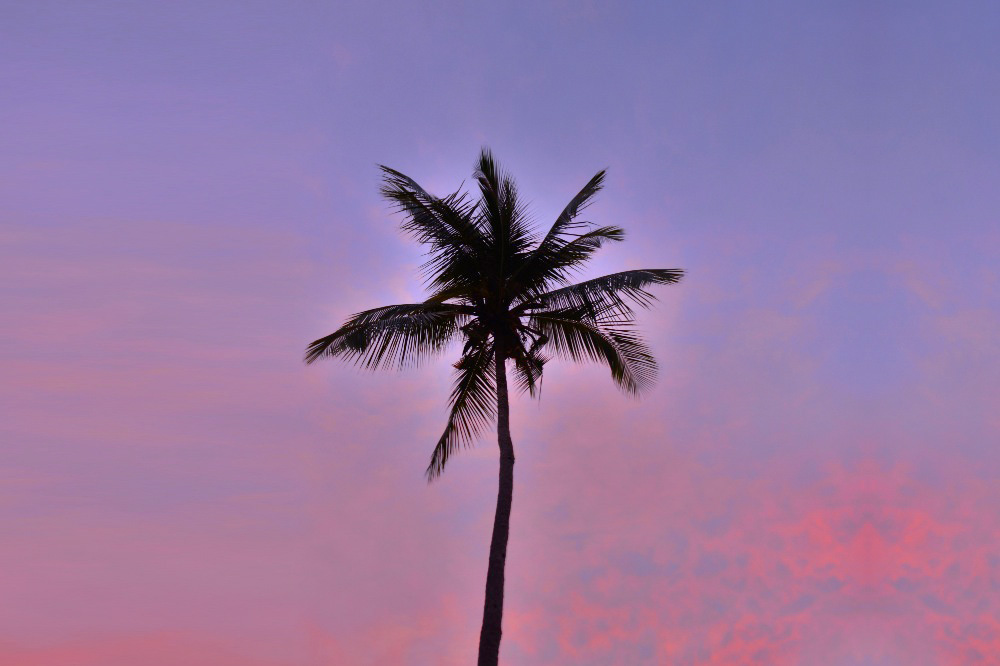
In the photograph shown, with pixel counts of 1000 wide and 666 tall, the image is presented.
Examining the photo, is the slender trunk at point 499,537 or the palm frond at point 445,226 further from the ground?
the palm frond at point 445,226

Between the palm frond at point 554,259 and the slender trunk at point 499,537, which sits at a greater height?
the palm frond at point 554,259

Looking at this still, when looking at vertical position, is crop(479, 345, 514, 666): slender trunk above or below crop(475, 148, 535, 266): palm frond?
below

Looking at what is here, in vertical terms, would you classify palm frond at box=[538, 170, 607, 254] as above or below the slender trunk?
above

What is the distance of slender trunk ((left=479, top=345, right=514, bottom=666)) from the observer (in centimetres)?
2297

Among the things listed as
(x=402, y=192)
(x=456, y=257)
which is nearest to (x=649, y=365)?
(x=456, y=257)

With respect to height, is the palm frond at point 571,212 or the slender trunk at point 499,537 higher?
the palm frond at point 571,212

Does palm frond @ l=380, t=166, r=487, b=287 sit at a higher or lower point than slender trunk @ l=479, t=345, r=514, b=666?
higher

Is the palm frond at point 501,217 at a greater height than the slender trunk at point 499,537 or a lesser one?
greater

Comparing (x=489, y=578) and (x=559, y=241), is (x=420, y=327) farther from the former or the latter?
(x=489, y=578)

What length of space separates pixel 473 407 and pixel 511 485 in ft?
8.83

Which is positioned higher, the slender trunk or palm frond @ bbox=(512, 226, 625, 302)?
palm frond @ bbox=(512, 226, 625, 302)

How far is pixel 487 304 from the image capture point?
26.5 meters

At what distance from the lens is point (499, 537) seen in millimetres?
24453

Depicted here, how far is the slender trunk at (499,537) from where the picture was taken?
23.0 meters
